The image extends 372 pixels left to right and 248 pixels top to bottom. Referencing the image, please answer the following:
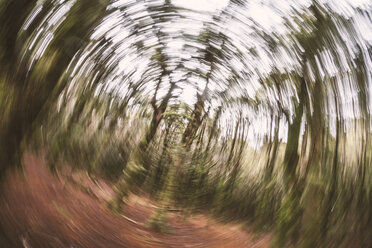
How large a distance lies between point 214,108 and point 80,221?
418 centimetres

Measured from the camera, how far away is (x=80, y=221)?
2428 millimetres

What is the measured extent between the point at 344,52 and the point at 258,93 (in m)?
1.89

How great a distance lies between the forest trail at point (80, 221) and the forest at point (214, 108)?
17 mm

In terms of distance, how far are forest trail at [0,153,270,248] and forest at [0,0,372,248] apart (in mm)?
17

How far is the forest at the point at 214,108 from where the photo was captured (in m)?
1.54

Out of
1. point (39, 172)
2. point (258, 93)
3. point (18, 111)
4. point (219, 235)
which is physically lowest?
point (219, 235)

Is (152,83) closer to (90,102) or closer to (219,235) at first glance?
(90,102)

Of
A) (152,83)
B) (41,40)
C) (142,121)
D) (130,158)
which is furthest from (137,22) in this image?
(142,121)

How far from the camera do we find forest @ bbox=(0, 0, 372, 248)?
1.54 m

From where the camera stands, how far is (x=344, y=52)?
5.64ft

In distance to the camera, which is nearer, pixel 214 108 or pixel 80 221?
pixel 80 221

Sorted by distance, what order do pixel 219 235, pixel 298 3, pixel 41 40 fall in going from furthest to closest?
pixel 219 235 → pixel 298 3 → pixel 41 40

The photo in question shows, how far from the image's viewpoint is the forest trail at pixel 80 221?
1.64 metres

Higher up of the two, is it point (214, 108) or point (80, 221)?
point (214, 108)
